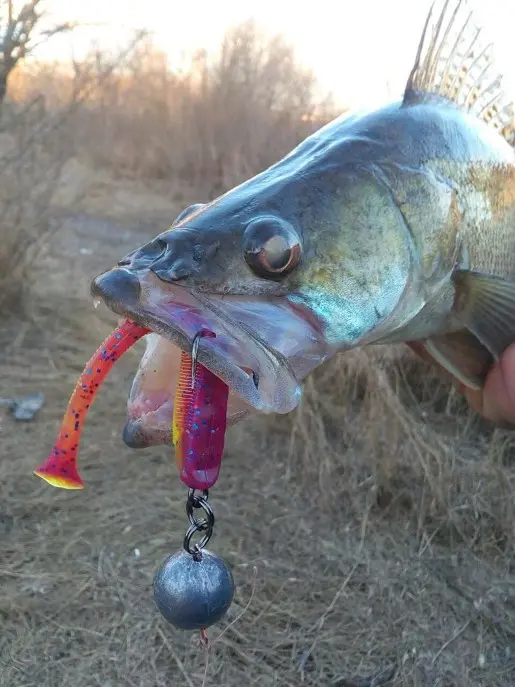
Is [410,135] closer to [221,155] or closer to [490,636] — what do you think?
[490,636]

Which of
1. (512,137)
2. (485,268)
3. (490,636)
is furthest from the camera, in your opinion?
(490,636)

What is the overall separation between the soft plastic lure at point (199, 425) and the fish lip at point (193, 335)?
0.13ft

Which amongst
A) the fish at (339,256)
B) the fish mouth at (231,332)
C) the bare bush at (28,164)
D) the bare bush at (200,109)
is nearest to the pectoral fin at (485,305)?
the fish at (339,256)

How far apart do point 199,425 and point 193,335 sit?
0.51ft

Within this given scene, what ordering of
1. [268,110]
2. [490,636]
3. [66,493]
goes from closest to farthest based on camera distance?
1. [490,636]
2. [66,493]
3. [268,110]

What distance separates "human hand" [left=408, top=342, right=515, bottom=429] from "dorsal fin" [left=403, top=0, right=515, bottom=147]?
687 mm

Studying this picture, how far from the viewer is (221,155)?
1063 centimetres

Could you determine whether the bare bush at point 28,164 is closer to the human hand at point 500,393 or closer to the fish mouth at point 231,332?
the human hand at point 500,393

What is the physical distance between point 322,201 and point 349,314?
23cm

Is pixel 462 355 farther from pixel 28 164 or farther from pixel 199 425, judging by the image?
pixel 28 164

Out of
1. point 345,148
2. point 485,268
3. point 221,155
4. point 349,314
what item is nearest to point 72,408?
point 349,314

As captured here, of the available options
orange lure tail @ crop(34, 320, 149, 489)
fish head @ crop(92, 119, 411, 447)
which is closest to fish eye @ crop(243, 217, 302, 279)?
fish head @ crop(92, 119, 411, 447)

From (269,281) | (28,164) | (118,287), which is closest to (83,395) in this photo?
(118,287)

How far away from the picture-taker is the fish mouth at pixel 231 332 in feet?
3.39
